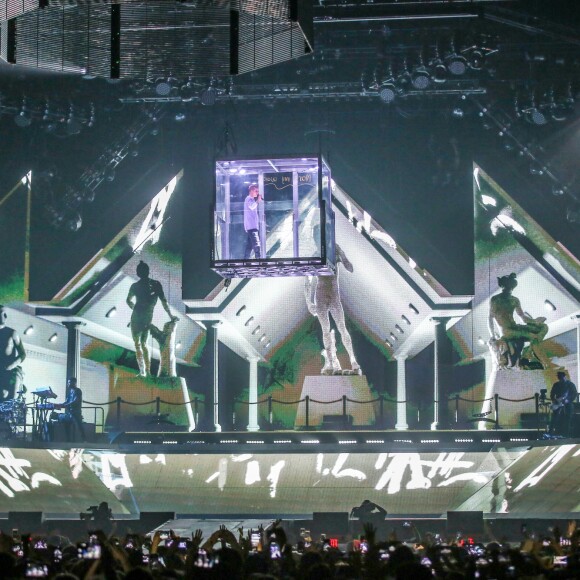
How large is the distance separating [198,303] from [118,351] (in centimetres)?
183

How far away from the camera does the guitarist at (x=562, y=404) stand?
2095cm

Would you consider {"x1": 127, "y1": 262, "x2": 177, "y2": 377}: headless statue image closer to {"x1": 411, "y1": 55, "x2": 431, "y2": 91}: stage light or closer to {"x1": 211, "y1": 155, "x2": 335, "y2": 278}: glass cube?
{"x1": 211, "y1": 155, "x2": 335, "y2": 278}: glass cube

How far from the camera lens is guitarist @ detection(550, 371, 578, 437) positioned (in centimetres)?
2095

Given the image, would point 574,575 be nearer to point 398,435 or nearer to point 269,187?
point 269,187

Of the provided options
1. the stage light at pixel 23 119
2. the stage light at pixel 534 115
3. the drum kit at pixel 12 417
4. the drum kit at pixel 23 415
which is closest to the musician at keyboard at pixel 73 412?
the drum kit at pixel 23 415

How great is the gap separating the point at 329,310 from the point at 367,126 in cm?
374

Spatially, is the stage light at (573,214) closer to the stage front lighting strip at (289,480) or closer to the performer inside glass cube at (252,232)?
the stage front lighting strip at (289,480)

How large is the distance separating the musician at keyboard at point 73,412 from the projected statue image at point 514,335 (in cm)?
791

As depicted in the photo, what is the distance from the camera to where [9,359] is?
23172mm

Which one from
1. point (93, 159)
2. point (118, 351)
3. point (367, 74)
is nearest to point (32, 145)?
point (93, 159)

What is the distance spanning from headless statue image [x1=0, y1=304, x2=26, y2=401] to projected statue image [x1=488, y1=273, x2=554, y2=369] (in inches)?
359

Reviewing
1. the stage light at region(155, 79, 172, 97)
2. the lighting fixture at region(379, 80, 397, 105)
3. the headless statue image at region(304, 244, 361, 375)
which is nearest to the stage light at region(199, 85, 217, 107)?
the stage light at region(155, 79, 172, 97)

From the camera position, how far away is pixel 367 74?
22453mm

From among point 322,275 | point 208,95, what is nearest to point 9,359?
point 208,95
